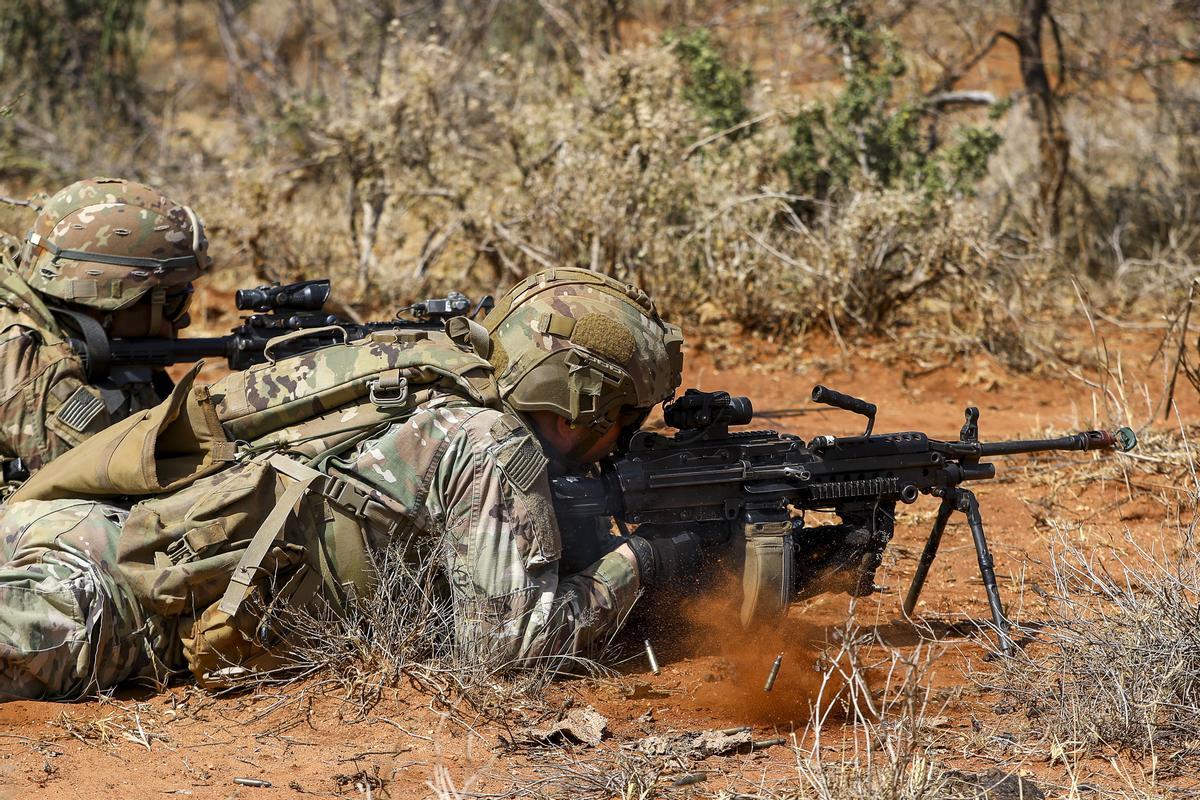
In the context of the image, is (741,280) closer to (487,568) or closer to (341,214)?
(341,214)

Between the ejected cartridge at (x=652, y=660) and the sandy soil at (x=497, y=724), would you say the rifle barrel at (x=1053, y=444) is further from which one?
the ejected cartridge at (x=652, y=660)

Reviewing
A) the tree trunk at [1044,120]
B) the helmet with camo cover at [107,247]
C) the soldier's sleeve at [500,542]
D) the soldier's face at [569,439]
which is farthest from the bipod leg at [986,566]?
the tree trunk at [1044,120]

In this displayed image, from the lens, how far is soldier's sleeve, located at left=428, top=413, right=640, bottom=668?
3752 mm

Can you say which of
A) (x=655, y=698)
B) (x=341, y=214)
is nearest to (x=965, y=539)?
(x=655, y=698)

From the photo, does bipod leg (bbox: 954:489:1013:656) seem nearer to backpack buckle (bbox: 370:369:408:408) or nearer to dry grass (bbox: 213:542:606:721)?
dry grass (bbox: 213:542:606:721)

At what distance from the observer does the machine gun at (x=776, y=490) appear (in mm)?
4117

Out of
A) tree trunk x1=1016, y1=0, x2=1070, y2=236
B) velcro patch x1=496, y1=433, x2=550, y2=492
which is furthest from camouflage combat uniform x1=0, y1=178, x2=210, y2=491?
tree trunk x1=1016, y1=0, x2=1070, y2=236

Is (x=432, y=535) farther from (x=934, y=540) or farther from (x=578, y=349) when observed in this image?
(x=934, y=540)

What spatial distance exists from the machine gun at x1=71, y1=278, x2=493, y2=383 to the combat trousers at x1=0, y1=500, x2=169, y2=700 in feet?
3.99

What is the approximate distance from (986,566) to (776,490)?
778 mm

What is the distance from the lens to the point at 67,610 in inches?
142

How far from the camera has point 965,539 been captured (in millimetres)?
5695

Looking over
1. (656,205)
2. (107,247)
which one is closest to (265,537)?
(107,247)

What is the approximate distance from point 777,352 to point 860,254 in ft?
2.69
